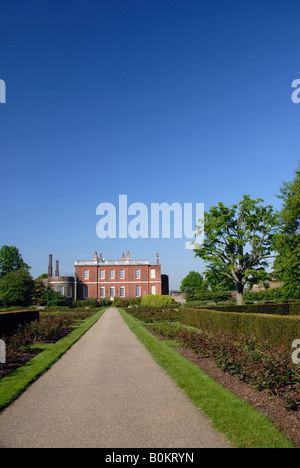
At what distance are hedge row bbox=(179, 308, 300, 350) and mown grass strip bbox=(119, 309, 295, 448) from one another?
3178 mm

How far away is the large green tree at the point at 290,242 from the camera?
26.3 metres

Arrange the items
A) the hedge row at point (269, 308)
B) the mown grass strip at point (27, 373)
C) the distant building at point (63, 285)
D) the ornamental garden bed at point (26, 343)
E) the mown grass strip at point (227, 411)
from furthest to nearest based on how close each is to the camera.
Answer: the distant building at point (63, 285)
the hedge row at point (269, 308)
the ornamental garden bed at point (26, 343)
the mown grass strip at point (27, 373)
the mown grass strip at point (227, 411)

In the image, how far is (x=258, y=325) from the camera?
42.6 ft

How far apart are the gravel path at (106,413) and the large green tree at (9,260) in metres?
61.3

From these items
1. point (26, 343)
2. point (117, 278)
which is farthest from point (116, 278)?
point (26, 343)

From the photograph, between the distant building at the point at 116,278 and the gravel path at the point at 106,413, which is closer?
the gravel path at the point at 106,413

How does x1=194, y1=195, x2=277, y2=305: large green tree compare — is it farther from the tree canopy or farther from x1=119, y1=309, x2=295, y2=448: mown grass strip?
the tree canopy

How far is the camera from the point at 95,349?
13594mm

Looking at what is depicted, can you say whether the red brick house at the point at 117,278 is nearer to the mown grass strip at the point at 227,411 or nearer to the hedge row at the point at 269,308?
the hedge row at the point at 269,308

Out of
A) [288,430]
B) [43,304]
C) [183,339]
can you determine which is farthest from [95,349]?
[43,304]

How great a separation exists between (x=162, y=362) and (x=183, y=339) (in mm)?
3287

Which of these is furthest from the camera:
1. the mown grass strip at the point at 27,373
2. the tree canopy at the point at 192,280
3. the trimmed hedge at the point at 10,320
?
the tree canopy at the point at 192,280

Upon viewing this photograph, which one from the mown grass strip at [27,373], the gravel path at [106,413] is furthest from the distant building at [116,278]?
the gravel path at [106,413]

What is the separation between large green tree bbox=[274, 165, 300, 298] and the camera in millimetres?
26344
